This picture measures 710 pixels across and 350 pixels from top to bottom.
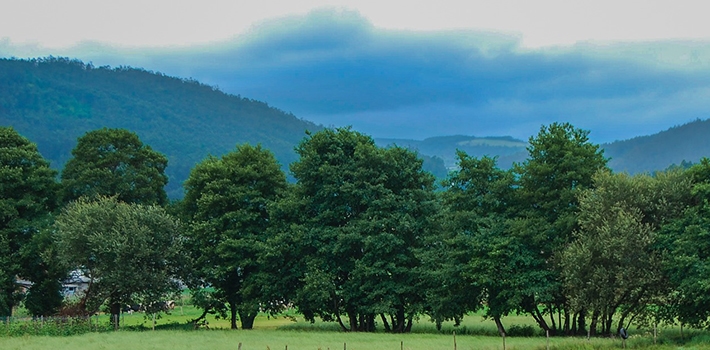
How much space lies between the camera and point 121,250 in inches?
2323

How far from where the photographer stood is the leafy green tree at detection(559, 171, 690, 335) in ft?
149

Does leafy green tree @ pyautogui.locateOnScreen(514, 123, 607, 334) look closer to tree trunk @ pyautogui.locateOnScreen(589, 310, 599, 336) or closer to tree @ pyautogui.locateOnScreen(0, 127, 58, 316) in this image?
tree trunk @ pyautogui.locateOnScreen(589, 310, 599, 336)

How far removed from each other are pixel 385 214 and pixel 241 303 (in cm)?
1597

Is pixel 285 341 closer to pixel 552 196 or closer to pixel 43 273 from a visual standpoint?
pixel 552 196

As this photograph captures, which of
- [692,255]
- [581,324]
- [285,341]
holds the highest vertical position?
Answer: [692,255]

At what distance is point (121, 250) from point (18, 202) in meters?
11.9

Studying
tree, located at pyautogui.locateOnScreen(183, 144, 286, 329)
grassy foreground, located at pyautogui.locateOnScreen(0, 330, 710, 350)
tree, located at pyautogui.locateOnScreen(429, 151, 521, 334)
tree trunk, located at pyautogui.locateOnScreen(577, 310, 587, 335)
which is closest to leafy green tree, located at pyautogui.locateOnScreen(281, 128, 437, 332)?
tree, located at pyautogui.locateOnScreen(429, 151, 521, 334)

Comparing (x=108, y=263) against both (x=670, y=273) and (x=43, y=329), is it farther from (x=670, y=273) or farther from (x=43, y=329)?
(x=670, y=273)

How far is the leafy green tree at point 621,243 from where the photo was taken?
4556cm

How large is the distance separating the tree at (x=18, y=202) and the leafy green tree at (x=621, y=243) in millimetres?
46678

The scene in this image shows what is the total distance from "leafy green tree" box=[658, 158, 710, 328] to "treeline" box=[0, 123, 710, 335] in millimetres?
131

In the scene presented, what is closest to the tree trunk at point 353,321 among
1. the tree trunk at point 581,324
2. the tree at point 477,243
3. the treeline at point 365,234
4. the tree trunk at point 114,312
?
the treeline at point 365,234

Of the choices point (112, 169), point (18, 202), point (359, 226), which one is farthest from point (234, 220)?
point (18, 202)

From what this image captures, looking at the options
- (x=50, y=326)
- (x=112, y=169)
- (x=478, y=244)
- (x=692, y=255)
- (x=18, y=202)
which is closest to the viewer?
(x=692, y=255)
